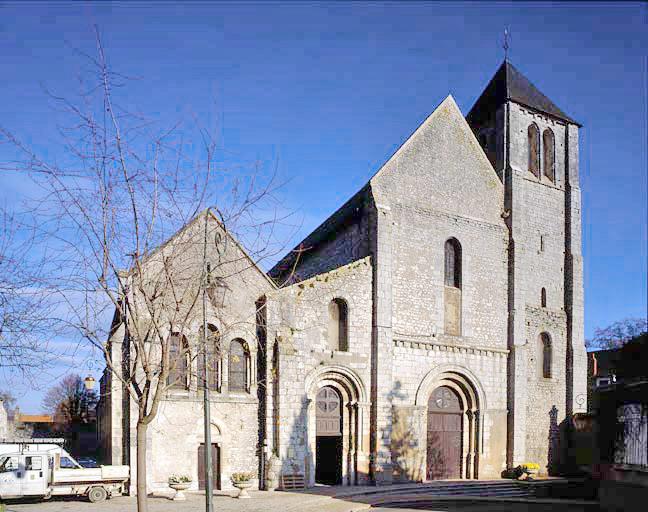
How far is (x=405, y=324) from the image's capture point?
25641 millimetres

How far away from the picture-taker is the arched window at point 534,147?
1204 inches

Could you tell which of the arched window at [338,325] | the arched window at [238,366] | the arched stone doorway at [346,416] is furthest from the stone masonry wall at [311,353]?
the arched window at [238,366]

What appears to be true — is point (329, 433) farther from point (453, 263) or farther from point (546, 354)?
point (546, 354)

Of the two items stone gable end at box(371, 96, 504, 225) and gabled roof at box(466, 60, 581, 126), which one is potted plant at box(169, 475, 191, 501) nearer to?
stone gable end at box(371, 96, 504, 225)

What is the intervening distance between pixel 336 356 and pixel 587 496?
9784mm

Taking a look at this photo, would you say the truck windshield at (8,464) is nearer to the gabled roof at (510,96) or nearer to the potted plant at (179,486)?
the potted plant at (179,486)

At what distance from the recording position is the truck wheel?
1995cm

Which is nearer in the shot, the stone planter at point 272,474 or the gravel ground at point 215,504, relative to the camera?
the gravel ground at point 215,504

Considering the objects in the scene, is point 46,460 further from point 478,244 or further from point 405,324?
point 478,244

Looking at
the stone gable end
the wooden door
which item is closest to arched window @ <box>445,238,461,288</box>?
the stone gable end

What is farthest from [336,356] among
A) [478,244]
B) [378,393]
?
[478,244]

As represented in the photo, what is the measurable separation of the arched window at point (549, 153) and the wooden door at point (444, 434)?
11.2 m

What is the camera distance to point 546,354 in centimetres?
2933

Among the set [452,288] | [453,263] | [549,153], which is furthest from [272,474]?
[549,153]
